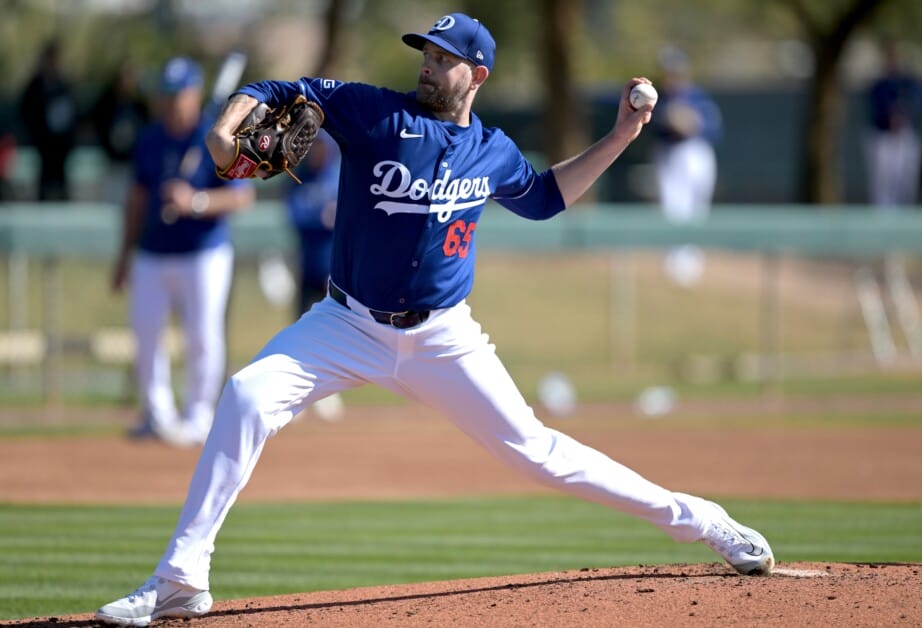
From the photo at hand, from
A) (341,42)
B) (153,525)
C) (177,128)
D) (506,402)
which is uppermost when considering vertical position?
(341,42)

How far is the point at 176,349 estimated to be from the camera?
16453 mm

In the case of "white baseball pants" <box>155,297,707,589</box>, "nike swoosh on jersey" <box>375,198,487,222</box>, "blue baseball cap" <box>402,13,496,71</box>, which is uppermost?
"blue baseball cap" <box>402,13,496,71</box>

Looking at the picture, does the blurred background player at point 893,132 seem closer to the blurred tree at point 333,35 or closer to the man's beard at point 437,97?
the blurred tree at point 333,35

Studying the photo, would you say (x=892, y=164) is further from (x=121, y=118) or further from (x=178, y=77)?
(x=178, y=77)

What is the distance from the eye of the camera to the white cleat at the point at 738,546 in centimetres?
621

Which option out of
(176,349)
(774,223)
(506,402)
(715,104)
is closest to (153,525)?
(506,402)

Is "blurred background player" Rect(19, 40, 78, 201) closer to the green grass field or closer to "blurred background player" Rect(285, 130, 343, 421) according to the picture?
"blurred background player" Rect(285, 130, 343, 421)

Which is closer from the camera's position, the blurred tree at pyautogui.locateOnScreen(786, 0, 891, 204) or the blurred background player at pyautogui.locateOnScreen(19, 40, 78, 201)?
the blurred background player at pyautogui.locateOnScreen(19, 40, 78, 201)

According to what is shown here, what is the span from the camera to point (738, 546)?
20.5 feet

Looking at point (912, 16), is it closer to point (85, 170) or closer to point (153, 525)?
point (85, 170)

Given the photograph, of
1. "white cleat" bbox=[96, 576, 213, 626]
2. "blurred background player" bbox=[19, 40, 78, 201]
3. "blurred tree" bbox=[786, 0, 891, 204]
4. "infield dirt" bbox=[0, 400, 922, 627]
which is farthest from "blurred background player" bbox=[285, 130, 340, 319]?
"blurred tree" bbox=[786, 0, 891, 204]

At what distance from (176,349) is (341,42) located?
37.5ft

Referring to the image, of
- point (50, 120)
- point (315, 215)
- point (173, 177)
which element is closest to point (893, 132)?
point (50, 120)

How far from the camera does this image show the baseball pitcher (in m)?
5.52
